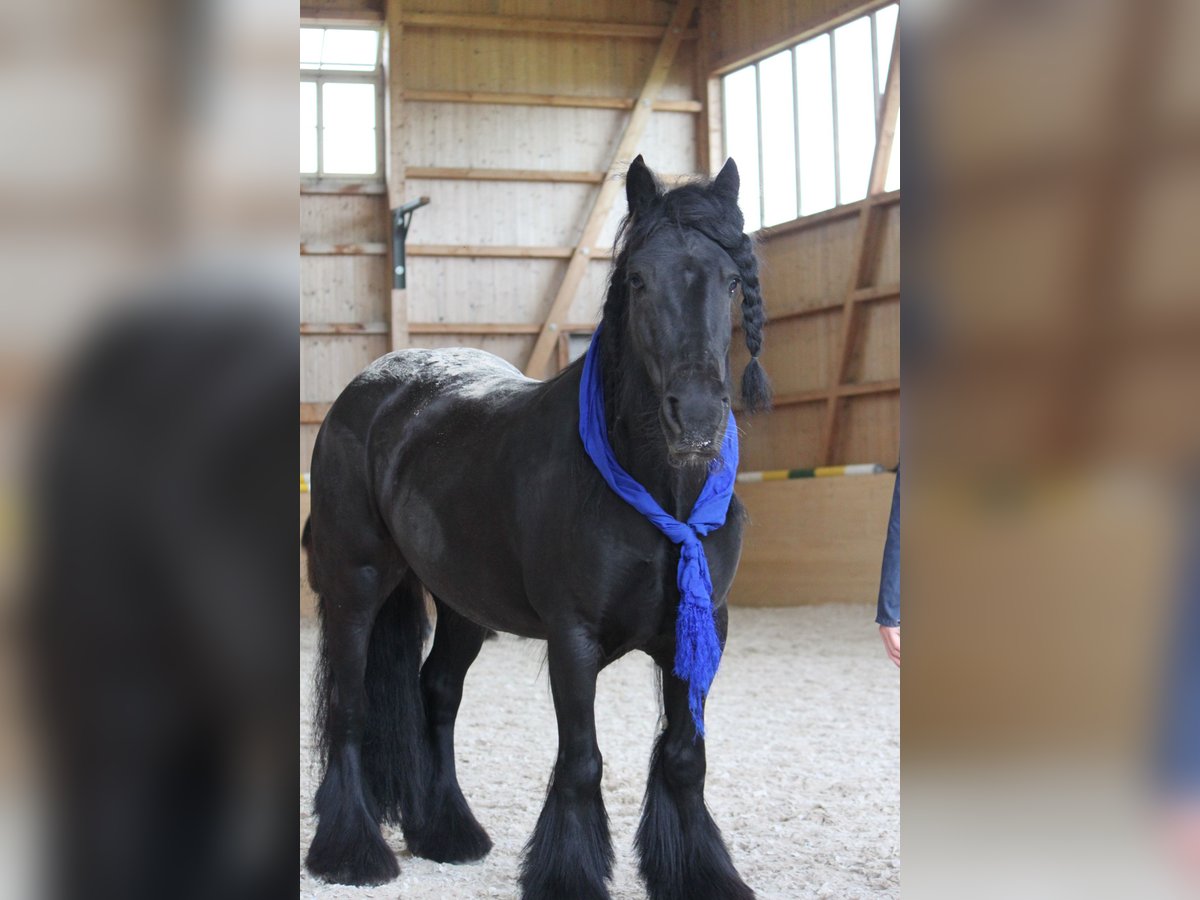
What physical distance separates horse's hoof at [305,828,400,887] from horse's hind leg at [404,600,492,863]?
0.14 metres

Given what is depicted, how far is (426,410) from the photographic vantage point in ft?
10.0

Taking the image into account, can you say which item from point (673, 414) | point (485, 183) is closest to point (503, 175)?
point (485, 183)

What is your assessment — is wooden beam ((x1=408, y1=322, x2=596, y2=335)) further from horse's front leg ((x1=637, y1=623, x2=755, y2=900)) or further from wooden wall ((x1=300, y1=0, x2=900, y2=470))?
horse's front leg ((x1=637, y1=623, x2=755, y2=900))

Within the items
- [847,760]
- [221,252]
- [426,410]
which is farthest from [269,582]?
[847,760]

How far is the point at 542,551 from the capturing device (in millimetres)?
2404

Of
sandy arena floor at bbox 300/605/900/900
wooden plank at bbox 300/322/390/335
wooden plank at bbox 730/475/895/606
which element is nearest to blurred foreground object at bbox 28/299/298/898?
sandy arena floor at bbox 300/605/900/900

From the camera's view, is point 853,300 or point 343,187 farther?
point 343,187

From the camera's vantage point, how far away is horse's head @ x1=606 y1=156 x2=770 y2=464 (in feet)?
6.49

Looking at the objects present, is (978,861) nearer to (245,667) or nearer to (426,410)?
(245,667)

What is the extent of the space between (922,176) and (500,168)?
435 inches

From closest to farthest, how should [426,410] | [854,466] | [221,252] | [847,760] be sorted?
[221,252]
[426,410]
[847,760]
[854,466]

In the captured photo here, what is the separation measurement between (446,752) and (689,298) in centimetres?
161

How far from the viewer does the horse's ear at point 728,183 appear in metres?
2.31

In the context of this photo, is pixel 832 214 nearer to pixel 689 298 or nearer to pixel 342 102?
pixel 342 102
